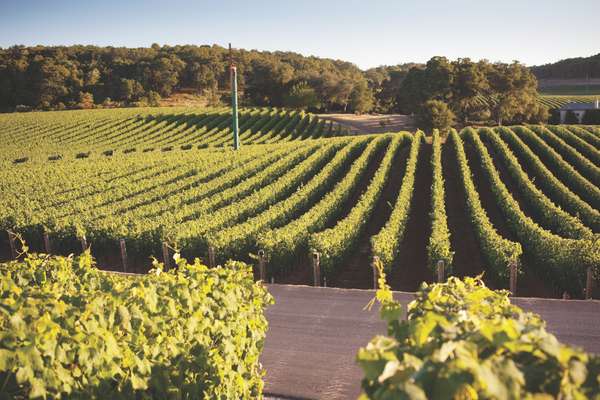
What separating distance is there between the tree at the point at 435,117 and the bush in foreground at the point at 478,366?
1945 inches

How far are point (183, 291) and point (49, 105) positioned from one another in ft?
277

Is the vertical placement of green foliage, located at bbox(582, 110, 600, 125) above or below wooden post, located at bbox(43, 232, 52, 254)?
above

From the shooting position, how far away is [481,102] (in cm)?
6147

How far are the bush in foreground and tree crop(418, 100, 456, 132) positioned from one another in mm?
49392

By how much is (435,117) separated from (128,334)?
48962 mm

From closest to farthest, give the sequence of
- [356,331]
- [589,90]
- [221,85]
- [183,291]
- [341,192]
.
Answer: [183,291], [356,331], [341,192], [221,85], [589,90]

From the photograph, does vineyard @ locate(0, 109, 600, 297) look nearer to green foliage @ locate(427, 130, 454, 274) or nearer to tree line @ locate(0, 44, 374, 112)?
green foliage @ locate(427, 130, 454, 274)

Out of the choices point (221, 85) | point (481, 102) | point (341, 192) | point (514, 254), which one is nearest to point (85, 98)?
point (221, 85)

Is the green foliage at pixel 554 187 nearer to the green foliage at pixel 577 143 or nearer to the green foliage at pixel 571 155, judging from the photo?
the green foliage at pixel 571 155

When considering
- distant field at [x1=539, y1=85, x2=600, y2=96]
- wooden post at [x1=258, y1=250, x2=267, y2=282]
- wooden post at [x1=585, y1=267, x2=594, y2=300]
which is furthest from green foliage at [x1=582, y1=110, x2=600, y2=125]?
distant field at [x1=539, y1=85, x2=600, y2=96]

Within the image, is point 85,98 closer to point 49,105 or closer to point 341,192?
point 49,105

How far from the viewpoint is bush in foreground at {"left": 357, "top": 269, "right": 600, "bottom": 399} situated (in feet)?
7.51

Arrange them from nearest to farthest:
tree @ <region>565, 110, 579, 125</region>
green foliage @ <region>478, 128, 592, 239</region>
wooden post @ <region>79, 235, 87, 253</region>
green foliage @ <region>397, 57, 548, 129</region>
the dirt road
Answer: the dirt road → green foliage @ <region>478, 128, 592, 239</region> → wooden post @ <region>79, 235, 87, 253</region> → green foliage @ <region>397, 57, 548, 129</region> → tree @ <region>565, 110, 579, 125</region>

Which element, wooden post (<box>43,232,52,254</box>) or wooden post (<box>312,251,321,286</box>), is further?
wooden post (<box>43,232,52,254</box>)
